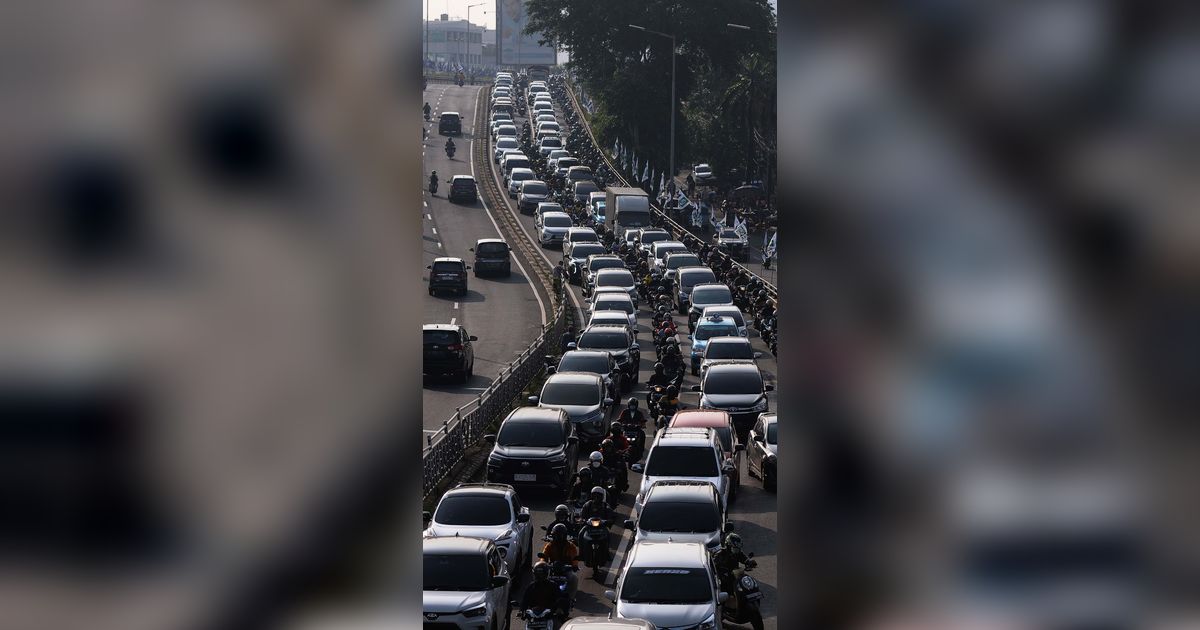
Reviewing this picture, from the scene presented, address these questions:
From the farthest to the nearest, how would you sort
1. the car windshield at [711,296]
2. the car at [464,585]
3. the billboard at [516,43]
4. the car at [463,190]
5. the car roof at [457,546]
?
the billboard at [516,43], the car at [463,190], the car windshield at [711,296], the car roof at [457,546], the car at [464,585]

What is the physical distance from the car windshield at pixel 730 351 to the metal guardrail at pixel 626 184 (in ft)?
22.2

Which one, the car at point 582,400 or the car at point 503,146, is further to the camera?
the car at point 503,146

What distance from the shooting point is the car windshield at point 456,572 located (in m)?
15.3

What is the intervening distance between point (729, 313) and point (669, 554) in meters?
22.3

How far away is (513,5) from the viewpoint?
194m

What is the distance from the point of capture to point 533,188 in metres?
71.8

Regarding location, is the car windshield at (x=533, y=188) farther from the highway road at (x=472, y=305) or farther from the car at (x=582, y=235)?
the car at (x=582, y=235)

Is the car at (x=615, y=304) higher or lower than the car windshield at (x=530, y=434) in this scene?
higher

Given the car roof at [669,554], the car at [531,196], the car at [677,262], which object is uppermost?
the car at [531,196]

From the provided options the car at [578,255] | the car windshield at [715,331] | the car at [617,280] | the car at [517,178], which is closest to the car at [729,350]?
the car windshield at [715,331]

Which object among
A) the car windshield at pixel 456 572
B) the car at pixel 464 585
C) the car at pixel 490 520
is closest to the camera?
the car at pixel 464 585
